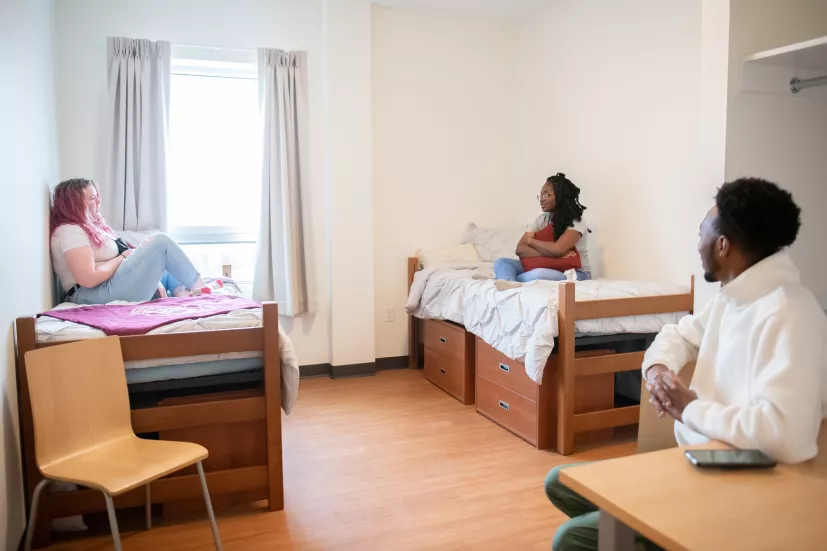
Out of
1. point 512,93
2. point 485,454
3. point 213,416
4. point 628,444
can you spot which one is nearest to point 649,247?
point 628,444

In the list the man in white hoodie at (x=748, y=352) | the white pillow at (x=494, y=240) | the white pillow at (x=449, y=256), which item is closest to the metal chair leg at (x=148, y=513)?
the man in white hoodie at (x=748, y=352)

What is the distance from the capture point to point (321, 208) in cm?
429

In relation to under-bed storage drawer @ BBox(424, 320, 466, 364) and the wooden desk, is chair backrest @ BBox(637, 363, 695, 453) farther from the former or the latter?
under-bed storage drawer @ BBox(424, 320, 466, 364)

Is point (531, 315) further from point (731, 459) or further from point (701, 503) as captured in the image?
point (701, 503)

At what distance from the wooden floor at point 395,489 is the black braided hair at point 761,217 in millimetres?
1314

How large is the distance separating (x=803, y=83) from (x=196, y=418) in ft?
9.13

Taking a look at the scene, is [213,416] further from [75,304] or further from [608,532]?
[608,532]

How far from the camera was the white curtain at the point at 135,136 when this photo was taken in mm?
3645

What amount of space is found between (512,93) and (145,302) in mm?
3223

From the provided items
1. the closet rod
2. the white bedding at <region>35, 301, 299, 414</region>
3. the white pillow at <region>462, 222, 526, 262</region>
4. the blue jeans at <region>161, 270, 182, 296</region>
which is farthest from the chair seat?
the white pillow at <region>462, 222, 526, 262</region>

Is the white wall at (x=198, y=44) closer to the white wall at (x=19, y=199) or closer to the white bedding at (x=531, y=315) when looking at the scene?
the white wall at (x=19, y=199)

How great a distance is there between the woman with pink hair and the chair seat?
1113 mm

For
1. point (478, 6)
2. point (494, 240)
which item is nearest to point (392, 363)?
point (494, 240)

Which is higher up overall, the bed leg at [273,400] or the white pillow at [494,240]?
the white pillow at [494,240]
